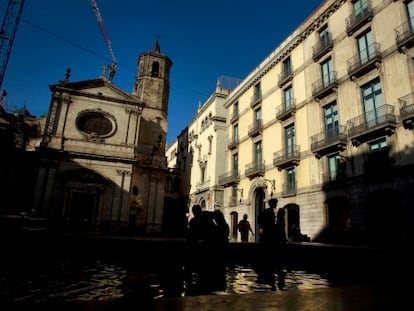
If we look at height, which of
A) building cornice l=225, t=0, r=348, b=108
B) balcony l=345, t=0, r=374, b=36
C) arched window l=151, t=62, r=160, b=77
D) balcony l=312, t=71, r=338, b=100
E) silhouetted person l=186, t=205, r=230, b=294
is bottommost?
silhouetted person l=186, t=205, r=230, b=294

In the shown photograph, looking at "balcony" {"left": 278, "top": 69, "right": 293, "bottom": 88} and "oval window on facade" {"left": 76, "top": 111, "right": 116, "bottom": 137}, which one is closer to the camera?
"balcony" {"left": 278, "top": 69, "right": 293, "bottom": 88}

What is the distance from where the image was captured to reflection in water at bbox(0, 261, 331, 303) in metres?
3.81

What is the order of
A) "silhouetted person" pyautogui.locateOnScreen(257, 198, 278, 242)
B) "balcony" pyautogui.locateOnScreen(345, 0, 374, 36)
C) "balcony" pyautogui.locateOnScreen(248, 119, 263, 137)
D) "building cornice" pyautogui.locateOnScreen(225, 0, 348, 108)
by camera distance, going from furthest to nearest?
"balcony" pyautogui.locateOnScreen(248, 119, 263, 137) < "building cornice" pyautogui.locateOnScreen(225, 0, 348, 108) < "balcony" pyautogui.locateOnScreen(345, 0, 374, 36) < "silhouetted person" pyautogui.locateOnScreen(257, 198, 278, 242)

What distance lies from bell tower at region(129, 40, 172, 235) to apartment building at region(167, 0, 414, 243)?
8.91 metres

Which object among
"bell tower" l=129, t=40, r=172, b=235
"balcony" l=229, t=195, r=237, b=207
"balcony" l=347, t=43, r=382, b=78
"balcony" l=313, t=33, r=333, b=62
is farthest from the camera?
"bell tower" l=129, t=40, r=172, b=235

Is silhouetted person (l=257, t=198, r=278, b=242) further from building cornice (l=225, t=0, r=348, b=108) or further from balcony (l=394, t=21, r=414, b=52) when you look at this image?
building cornice (l=225, t=0, r=348, b=108)

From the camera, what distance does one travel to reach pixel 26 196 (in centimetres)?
2636

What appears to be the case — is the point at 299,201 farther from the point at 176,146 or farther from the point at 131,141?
the point at 176,146

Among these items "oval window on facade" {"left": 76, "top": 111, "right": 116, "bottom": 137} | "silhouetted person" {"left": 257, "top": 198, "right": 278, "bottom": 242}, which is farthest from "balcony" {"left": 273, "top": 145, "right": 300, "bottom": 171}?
"oval window on facade" {"left": 76, "top": 111, "right": 116, "bottom": 137}

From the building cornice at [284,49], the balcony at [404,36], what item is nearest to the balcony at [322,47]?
the building cornice at [284,49]

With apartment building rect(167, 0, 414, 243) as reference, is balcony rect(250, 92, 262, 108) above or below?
above

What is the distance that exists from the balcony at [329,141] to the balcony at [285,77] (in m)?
6.27

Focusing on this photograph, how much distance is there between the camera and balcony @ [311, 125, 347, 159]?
1709 cm

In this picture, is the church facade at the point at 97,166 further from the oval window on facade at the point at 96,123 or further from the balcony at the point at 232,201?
the balcony at the point at 232,201
